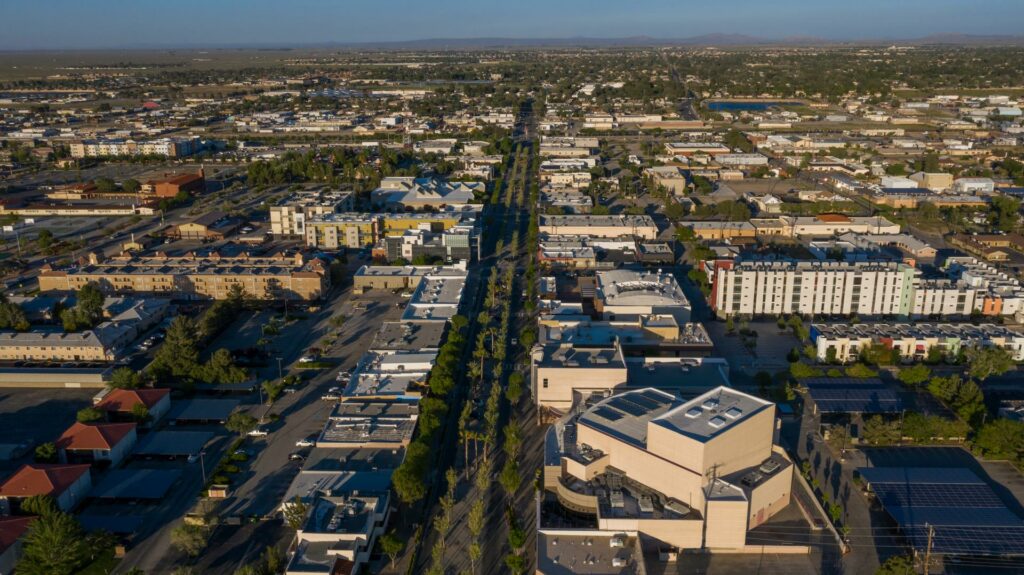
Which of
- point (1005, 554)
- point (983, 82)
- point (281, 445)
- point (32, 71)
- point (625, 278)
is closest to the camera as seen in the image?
point (1005, 554)

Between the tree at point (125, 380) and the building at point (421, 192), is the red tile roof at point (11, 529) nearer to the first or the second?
the tree at point (125, 380)

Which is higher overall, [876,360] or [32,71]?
[32,71]

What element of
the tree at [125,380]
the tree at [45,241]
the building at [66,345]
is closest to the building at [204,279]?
the building at [66,345]

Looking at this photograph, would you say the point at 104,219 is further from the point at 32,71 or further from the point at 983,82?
the point at 32,71

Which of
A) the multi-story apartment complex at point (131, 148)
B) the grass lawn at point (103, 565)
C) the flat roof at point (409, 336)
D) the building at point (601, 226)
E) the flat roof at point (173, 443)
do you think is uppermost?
the multi-story apartment complex at point (131, 148)

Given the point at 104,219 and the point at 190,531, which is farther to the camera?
the point at 104,219

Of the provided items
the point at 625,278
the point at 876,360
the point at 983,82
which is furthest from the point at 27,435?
the point at 983,82
